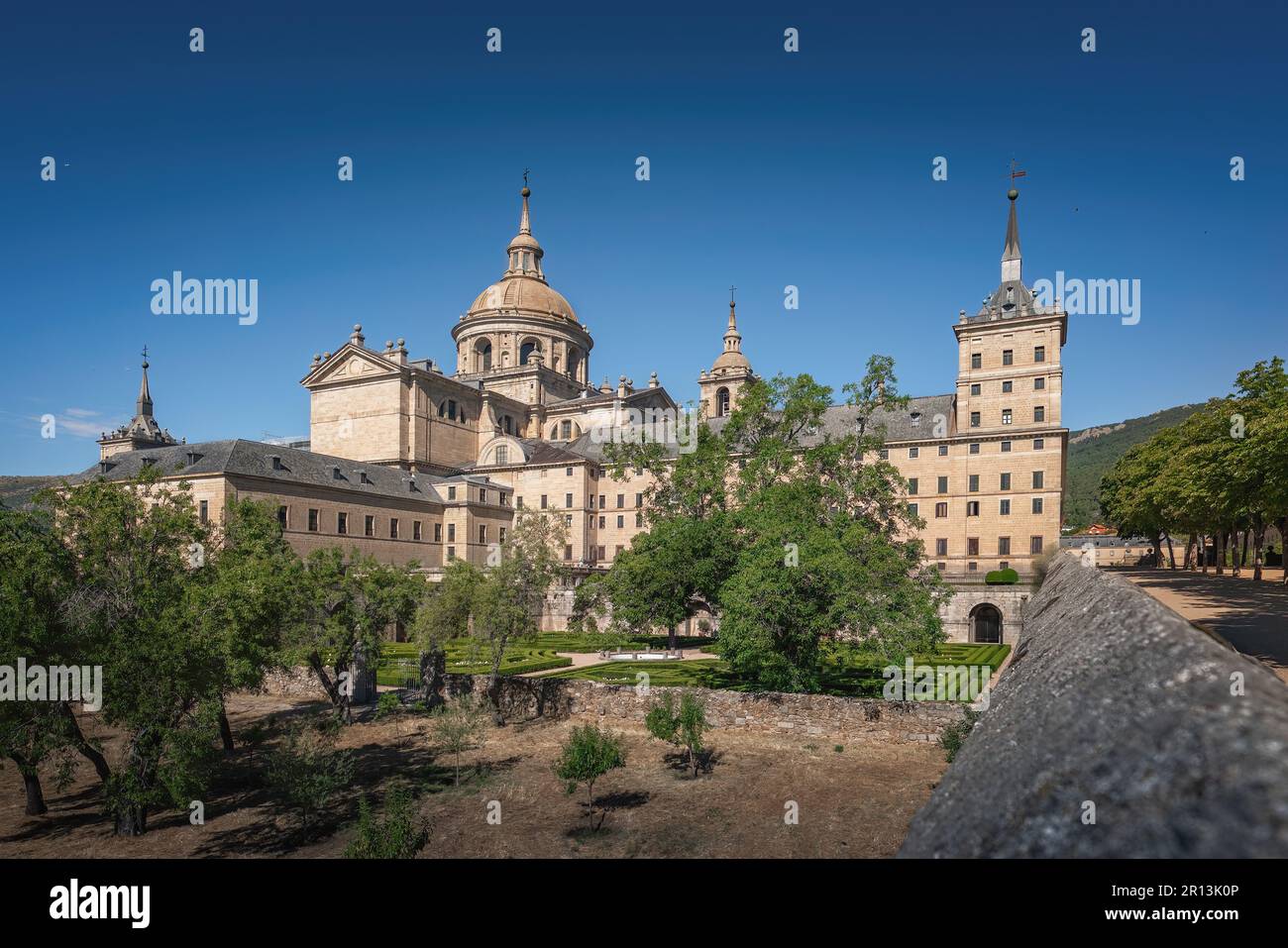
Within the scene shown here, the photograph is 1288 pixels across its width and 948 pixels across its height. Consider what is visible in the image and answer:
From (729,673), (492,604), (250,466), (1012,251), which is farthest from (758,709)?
(1012,251)

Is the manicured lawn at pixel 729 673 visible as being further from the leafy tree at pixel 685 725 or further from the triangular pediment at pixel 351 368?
the triangular pediment at pixel 351 368

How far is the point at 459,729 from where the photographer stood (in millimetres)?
23016

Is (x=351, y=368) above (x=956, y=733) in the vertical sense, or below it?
above

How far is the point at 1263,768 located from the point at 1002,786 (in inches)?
52.0

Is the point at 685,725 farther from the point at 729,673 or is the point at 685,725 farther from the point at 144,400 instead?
the point at 144,400

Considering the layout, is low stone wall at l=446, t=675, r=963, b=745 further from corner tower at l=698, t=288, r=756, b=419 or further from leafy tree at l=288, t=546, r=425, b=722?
corner tower at l=698, t=288, r=756, b=419

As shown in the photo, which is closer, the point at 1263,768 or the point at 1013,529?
the point at 1263,768

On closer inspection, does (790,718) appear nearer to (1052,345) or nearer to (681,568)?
(681,568)

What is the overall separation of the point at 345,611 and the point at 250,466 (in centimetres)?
3165

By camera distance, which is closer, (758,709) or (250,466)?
(758,709)

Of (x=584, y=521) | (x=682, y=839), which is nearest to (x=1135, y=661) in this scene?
(x=682, y=839)

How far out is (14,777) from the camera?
77.6ft

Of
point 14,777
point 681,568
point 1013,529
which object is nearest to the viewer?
point 14,777

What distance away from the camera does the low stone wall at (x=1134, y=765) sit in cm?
318
